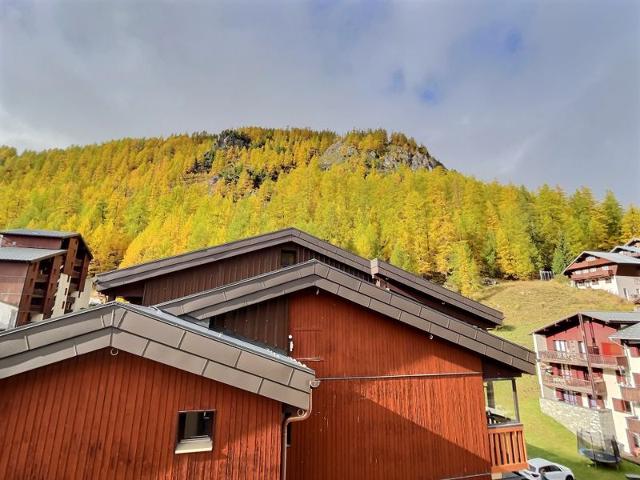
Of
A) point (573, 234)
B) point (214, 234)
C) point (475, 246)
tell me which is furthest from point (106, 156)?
point (573, 234)

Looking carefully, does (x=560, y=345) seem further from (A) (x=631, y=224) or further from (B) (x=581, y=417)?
(A) (x=631, y=224)

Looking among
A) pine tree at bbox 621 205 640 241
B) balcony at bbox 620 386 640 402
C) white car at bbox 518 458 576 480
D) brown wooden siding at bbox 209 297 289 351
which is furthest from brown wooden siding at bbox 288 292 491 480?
pine tree at bbox 621 205 640 241

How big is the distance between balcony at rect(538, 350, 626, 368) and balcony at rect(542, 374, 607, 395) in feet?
4.20

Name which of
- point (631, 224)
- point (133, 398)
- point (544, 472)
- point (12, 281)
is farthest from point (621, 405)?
point (631, 224)

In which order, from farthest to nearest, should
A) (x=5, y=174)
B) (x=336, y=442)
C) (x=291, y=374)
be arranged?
(x=5, y=174) < (x=336, y=442) < (x=291, y=374)

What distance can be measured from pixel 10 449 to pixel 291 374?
3.68 metres

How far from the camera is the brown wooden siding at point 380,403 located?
759 centimetres

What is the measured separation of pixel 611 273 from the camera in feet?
160

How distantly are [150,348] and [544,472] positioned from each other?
20.7m

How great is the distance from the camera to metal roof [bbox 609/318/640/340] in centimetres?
2311

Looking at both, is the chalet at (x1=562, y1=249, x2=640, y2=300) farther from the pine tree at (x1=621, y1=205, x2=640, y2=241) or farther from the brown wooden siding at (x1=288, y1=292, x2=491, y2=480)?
the brown wooden siding at (x1=288, y1=292, x2=491, y2=480)

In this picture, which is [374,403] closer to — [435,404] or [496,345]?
[435,404]

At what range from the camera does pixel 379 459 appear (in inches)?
304

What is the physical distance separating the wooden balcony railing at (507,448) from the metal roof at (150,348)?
6442 mm
